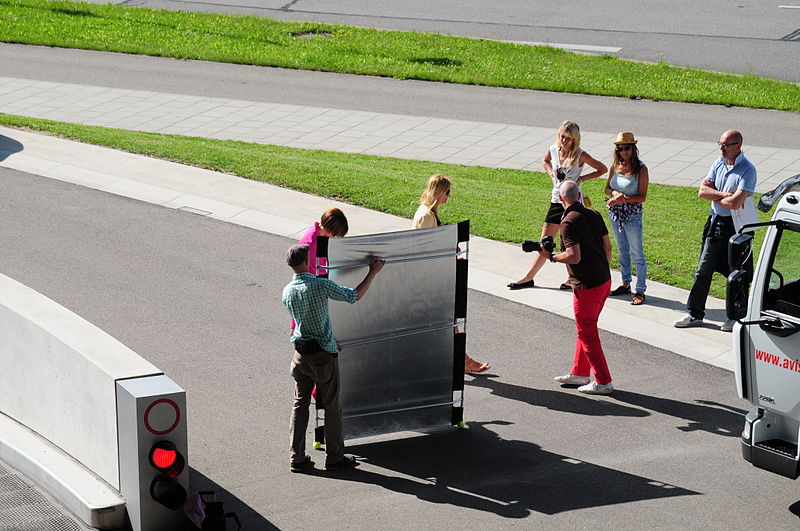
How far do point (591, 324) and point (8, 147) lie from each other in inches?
426

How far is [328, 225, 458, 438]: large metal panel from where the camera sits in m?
7.90

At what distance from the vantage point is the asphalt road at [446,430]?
283 inches

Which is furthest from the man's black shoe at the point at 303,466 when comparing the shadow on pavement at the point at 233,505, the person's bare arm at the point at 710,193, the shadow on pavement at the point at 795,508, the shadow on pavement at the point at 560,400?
the person's bare arm at the point at 710,193

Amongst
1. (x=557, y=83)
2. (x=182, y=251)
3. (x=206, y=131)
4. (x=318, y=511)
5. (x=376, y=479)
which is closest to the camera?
(x=318, y=511)

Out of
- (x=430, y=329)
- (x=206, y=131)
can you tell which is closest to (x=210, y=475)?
(x=430, y=329)

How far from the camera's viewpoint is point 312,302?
7344 mm

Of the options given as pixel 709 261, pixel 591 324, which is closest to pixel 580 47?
pixel 709 261

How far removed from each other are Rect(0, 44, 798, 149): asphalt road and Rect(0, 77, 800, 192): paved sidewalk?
47 cm

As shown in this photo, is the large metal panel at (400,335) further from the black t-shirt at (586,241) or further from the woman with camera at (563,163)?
A: the woman with camera at (563,163)

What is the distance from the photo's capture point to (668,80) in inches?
859

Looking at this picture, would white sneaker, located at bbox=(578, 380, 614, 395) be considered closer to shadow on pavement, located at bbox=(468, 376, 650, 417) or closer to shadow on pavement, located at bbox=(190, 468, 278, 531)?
shadow on pavement, located at bbox=(468, 376, 650, 417)

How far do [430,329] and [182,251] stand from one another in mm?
4871

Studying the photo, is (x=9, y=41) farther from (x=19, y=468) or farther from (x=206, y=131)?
(x=19, y=468)

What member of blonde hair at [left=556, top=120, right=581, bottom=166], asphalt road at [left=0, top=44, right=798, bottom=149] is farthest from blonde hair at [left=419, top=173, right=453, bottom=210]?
asphalt road at [left=0, top=44, right=798, bottom=149]
